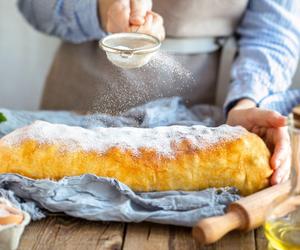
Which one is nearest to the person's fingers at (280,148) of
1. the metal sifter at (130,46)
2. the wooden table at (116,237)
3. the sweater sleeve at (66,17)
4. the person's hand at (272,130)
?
the person's hand at (272,130)

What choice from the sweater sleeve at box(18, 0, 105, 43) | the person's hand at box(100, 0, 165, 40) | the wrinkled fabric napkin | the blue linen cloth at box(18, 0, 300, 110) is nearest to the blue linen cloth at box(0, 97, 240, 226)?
the wrinkled fabric napkin

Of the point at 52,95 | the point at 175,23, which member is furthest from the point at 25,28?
the point at 175,23

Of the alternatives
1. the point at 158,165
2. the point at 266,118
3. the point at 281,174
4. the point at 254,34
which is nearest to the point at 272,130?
the point at 266,118

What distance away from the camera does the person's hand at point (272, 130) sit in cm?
121

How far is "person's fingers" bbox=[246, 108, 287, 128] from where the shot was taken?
131 cm

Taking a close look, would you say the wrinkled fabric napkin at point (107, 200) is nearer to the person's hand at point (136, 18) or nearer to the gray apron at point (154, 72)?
the gray apron at point (154, 72)

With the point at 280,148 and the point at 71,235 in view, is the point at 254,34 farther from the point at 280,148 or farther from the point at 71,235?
the point at 71,235

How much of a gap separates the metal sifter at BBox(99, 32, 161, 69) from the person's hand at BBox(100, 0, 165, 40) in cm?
6

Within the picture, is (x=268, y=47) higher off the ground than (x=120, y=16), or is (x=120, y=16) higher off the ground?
(x=120, y=16)

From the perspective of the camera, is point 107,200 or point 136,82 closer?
point 107,200

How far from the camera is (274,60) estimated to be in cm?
169

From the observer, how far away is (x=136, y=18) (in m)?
1.38

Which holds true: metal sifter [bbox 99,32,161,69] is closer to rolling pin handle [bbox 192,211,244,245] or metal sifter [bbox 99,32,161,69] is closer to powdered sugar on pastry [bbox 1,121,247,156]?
powdered sugar on pastry [bbox 1,121,247,156]

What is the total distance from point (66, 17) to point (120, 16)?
43 centimetres
